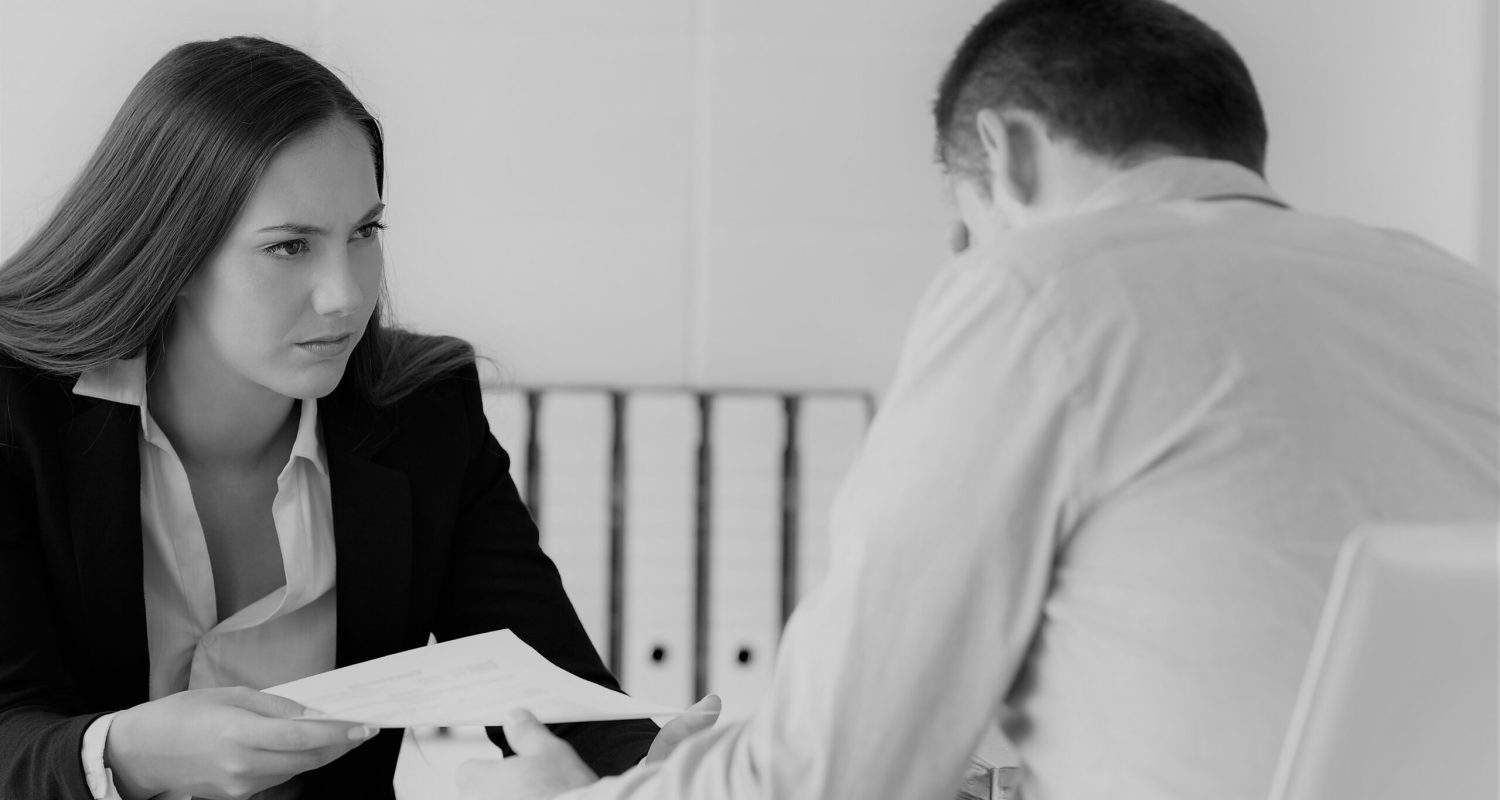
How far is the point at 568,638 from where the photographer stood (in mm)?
1684

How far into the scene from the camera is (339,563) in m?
1.62

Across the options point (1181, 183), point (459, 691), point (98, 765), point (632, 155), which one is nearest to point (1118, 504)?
point (1181, 183)

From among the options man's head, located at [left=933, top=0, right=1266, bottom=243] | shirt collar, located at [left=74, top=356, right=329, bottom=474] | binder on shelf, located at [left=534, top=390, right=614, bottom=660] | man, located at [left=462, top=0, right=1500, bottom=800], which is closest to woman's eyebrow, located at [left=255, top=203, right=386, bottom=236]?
shirt collar, located at [left=74, top=356, right=329, bottom=474]

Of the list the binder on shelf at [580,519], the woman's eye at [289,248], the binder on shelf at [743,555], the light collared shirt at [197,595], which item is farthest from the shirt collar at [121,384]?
the binder on shelf at [743,555]

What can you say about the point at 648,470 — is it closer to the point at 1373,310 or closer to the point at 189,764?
the point at 189,764

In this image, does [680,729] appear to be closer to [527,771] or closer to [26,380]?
[527,771]

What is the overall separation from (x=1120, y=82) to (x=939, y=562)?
43 cm

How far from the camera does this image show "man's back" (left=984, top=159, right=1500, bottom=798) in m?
0.86

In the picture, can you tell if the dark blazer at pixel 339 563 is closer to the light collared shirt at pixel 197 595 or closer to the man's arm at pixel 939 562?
the light collared shirt at pixel 197 595

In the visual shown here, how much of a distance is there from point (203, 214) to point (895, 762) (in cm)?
102

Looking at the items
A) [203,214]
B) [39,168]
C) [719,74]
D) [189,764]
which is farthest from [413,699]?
[39,168]

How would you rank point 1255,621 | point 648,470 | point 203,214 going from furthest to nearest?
point 648,470, point 203,214, point 1255,621

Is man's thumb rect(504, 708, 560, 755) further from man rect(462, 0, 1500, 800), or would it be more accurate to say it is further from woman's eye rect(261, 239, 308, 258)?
woman's eye rect(261, 239, 308, 258)

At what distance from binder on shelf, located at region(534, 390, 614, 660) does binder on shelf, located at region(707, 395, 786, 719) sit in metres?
0.24
